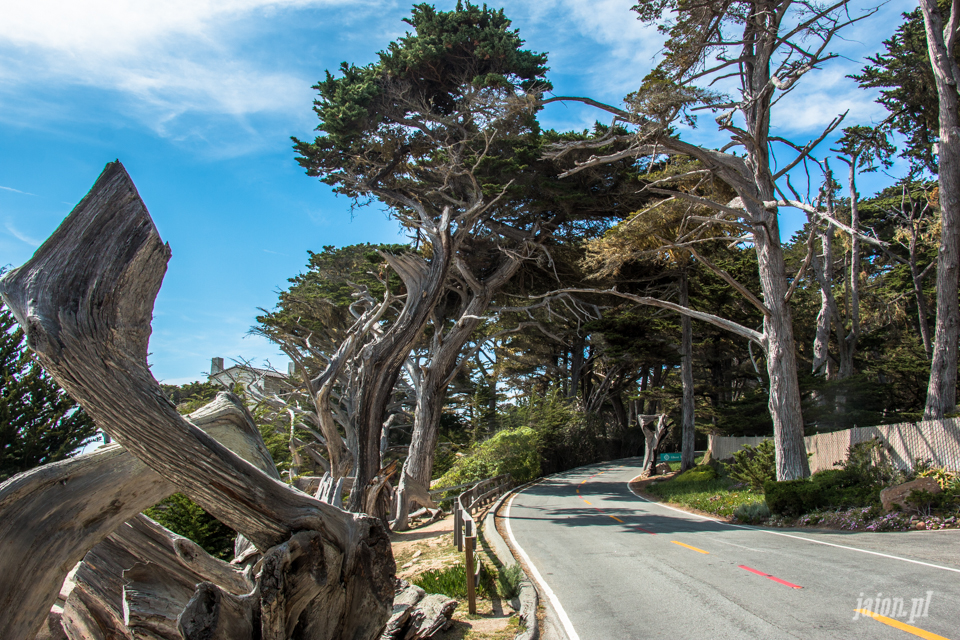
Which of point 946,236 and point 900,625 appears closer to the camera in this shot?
point 900,625

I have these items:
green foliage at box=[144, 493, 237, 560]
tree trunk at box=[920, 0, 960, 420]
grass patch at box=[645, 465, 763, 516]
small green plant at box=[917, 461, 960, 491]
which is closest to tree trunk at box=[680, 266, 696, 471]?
grass patch at box=[645, 465, 763, 516]

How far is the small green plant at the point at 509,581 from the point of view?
834 cm

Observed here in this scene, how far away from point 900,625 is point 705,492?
52.3ft

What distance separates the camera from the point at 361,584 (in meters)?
4.64

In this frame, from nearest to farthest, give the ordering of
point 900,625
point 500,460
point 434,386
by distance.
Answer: point 900,625
point 434,386
point 500,460

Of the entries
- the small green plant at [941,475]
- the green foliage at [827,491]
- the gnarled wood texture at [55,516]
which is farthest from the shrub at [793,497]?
the gnarled wood texture at [55,516]

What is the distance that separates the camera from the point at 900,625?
19.2 feet

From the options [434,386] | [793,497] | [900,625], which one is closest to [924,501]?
[793,497]

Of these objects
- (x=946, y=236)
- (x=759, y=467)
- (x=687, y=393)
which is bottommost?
(x=759, y=467)

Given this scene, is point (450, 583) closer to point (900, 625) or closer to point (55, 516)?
point (900, 625)

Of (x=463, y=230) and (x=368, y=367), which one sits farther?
(x=463, y=230)

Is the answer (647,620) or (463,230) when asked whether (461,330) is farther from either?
(647,620)

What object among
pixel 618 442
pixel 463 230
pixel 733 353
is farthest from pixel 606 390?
pixel 463 230

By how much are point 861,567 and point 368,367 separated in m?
8.93
